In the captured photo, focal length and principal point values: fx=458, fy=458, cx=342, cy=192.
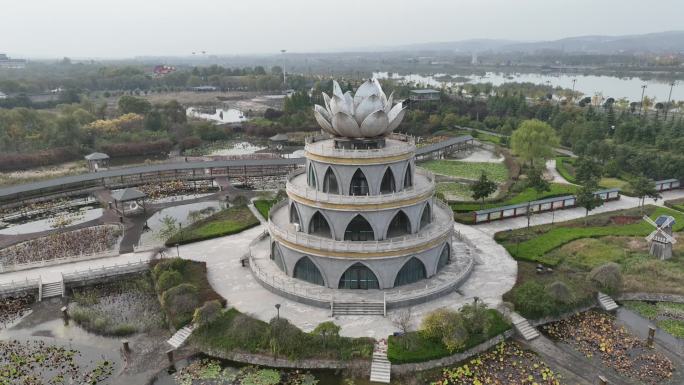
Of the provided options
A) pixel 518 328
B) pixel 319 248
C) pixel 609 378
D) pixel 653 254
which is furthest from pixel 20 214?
pixel 653 254

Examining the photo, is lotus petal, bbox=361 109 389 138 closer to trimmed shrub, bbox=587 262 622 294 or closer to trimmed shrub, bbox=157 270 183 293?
trimmed shrub, bbox=157 270 183 293

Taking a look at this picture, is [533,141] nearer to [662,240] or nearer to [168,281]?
[662,240]

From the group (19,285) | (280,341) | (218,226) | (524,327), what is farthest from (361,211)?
(19,285)

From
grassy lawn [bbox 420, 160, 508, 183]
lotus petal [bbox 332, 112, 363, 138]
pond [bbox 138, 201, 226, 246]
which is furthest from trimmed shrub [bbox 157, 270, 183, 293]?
grassy lawn [bbox 420, 160, 508, 183]

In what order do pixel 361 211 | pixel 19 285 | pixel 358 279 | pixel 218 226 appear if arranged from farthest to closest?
pixel 218 226
pixel 19 285
pixel 358 279
pixel 361 211

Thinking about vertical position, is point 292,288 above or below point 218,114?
below

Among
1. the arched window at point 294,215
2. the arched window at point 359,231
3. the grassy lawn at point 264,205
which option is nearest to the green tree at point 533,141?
the grassy lawn at point 264,205

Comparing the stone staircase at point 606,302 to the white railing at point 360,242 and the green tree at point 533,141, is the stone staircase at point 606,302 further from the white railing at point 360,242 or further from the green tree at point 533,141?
the green tree at point 533,141
